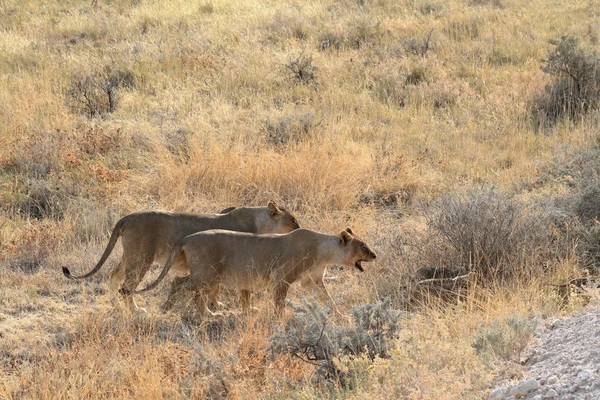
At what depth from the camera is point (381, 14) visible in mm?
22594

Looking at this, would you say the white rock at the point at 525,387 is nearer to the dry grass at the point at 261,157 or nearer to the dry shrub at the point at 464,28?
the dry grass at the point at 261,157

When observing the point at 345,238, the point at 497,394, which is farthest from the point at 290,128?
the point at 497,394

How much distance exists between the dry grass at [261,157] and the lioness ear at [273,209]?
39.2 inches

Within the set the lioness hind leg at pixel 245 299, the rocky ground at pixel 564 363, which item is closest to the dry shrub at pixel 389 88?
the lioness hind leg at pixel 245 299

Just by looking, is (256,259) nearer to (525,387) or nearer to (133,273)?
(133,273)

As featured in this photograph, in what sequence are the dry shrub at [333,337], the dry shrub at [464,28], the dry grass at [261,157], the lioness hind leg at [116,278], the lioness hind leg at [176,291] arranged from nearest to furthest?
the dry shrub at [333,337], the dry grass at [261,157], the lioness hind leg at [176,291], the lioness hind leg at [116,278], the dry shrub at [464,28]

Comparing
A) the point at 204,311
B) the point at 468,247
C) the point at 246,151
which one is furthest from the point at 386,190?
the point at 204,311

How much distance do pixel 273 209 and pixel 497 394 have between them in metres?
4.21

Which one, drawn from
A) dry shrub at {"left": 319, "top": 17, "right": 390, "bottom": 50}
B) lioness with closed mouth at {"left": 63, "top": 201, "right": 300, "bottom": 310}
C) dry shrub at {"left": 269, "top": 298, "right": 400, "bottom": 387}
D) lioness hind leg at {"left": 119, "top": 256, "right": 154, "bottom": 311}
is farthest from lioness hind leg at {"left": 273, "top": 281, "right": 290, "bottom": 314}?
dry shrub at {"left": 319, "top": 17, "right": 390, "bottom": 50}

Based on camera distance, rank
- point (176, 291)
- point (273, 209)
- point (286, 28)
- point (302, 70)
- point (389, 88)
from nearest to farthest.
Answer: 1. point (176, 291)
2. point (273, 209)
3. point (389, 88)
4. point (302, 70)
5. point (286, 28)

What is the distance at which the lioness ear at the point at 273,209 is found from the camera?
871 centimetres

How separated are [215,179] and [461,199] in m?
3.40

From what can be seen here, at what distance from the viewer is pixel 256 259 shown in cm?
791

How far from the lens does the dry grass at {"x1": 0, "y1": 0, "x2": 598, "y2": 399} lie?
20.1ft
